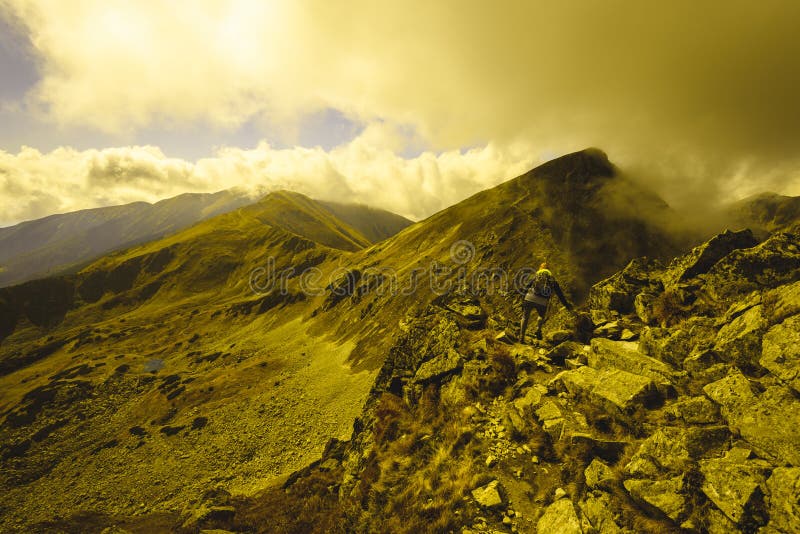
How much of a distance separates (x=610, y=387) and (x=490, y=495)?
5214 mm

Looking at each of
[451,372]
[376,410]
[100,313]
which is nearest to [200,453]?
[376,410]

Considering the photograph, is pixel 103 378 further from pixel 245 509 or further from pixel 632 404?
pixel 632 404

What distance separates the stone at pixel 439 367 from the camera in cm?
1645

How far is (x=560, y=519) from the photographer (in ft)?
27.0

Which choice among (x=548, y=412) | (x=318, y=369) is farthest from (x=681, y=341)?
(x=318, y=369)

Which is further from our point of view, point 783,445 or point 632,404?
point 632,404

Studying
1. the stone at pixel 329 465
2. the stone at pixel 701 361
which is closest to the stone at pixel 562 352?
the stone at pixel 701 361

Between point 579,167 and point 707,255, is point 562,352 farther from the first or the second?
point 579,167

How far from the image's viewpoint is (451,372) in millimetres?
16391

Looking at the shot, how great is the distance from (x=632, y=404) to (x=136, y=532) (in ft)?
138

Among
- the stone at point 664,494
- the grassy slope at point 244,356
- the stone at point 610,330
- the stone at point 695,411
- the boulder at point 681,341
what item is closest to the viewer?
the stone at point 664,494

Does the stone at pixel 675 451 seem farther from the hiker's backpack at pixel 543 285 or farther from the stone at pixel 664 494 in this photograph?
the hiker's backpack at pixel 543 285

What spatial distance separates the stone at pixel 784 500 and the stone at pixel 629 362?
3.51 meters

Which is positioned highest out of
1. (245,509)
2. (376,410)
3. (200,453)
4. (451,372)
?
(451,372)
